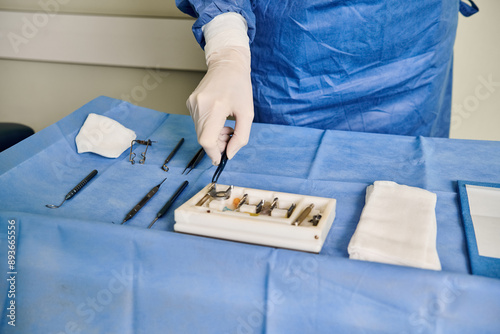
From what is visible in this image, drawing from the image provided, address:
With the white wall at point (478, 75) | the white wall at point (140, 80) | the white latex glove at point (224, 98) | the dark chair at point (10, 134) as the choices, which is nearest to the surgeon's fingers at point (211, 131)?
the white latex glove at point (224, 98)

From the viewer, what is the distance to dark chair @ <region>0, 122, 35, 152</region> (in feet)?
5.10

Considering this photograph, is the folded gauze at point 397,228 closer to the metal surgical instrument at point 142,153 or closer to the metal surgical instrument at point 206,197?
the metal surgical instrument at point 206,197

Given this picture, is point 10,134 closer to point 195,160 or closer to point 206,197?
point 195,160

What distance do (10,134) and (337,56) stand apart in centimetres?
117

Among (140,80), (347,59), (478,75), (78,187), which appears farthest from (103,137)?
(478,75)

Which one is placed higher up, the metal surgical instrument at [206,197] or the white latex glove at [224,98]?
the white latex glove at [224,98]

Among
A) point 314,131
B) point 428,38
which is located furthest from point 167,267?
point 428,38

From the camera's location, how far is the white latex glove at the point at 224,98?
3.58ft

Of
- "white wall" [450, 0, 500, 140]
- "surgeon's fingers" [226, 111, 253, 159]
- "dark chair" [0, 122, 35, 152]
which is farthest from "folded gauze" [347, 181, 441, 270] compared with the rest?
"white wall" [450, 0, 500, 140]

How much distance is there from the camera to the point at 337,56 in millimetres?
1513

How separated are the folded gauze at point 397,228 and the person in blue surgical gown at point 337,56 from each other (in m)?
0.51

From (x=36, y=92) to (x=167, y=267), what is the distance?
242cm

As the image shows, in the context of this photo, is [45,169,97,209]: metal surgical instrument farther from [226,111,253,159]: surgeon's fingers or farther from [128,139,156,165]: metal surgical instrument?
[226,111,253,159]: surgeon's fingers

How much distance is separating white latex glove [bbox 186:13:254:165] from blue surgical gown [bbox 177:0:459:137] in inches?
4.8
